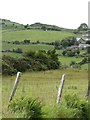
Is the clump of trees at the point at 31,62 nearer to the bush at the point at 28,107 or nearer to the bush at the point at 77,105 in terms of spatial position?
the bush at the point at 77,105

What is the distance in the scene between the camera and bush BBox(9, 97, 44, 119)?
7781mm

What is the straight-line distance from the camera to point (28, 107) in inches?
312

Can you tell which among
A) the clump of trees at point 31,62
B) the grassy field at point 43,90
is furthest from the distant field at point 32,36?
A: the grassy field at point 43,90

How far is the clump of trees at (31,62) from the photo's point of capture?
94.3 ft

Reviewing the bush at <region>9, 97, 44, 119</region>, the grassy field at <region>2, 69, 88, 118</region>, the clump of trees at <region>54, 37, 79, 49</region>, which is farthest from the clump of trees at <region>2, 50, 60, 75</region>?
the clump of trees at <region>54, 37, 79, 49</region>

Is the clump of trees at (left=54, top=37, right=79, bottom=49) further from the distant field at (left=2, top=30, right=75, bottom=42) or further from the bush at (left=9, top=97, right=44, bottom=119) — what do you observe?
the bush at (left=9, top=97, right=44, bottom=119)

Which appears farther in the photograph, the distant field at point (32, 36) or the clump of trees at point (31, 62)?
the distant field at point (32, 36)

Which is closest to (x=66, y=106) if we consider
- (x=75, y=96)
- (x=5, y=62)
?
(x=75, y=96)

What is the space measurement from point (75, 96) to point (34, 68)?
Result: 24.0m

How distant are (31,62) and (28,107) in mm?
26359

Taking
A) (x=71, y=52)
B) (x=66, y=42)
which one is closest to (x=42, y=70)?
(x=71, y=52)

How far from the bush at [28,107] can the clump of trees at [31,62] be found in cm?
1853

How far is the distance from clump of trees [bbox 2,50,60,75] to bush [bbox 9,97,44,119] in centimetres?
1853

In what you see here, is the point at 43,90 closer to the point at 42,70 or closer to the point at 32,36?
the point at 42,70
